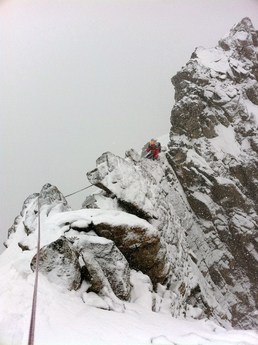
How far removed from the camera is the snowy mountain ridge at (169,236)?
17.7 feet

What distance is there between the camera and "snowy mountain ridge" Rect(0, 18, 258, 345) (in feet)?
17.7

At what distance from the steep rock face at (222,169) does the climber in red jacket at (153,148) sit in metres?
3.63

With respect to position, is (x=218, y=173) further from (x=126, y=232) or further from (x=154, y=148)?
(x=126, y=232)

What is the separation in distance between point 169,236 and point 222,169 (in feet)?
38.3

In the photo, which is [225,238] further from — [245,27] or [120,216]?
[245,27]

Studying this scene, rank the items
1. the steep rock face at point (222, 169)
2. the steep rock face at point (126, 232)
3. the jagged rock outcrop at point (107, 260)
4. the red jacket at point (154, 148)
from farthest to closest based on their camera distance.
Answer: the steep rock face at point (222, 169) → the red jacket at point (154, 148) → the steep rock face at point (126, 232) → the jagged rock outcrop at point (107, 260)

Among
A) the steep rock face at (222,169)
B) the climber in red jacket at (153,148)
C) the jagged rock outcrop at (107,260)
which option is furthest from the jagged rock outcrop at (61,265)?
the steep rock face at (222,169)

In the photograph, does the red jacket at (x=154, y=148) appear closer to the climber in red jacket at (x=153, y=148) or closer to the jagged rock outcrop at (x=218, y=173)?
the climber in red jacket at (x=153, y=148)

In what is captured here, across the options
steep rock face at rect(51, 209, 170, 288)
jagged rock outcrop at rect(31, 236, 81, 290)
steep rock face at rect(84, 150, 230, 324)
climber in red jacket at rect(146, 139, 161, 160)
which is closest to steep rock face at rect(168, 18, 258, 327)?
climber in red jacket at rect(146, 139, 161, 160)

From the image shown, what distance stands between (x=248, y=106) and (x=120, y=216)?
781 inches

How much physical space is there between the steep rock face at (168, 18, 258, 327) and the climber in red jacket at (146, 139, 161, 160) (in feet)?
11.9

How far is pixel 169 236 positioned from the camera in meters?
11.5

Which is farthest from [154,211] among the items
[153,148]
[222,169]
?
[222,169]

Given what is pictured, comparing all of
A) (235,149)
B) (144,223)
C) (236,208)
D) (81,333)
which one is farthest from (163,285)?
(235,149)
